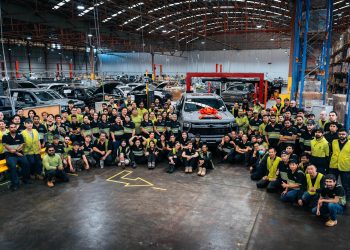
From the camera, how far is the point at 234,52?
47656mm

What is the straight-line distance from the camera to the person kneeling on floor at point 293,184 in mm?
6113

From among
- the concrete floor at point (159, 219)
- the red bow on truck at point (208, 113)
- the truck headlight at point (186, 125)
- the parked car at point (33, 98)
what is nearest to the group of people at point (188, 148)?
the truck headlight at point (186, 125)

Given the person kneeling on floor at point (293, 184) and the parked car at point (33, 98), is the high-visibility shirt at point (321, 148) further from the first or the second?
the parked car at point (33, 98)

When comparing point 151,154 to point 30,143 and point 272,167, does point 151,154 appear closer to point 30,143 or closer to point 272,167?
point 30,143

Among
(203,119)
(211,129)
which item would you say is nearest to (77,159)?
(203,119)

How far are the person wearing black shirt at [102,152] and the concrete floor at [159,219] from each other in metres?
1.27

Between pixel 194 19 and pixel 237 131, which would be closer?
pixel 237 131

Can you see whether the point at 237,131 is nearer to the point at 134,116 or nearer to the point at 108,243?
the point at 134,116

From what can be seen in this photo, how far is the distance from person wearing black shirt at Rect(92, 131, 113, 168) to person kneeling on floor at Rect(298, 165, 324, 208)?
5660mm

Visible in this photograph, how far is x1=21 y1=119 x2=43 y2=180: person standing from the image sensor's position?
7488 millimetres

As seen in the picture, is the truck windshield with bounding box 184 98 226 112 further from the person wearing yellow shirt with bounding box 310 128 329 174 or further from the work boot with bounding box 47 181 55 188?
the work boot with bounding box 47 181 55 188

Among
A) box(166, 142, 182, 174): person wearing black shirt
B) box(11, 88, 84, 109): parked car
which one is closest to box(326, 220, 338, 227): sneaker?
box(166, 142, 182, 174): person wearing black shirt

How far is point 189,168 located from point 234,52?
4257 cm

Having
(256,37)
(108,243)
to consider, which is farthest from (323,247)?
(256,37)
